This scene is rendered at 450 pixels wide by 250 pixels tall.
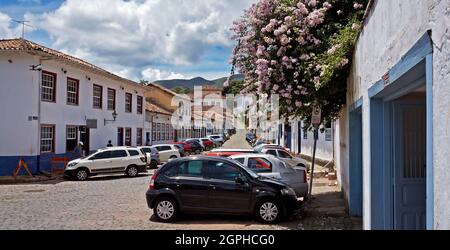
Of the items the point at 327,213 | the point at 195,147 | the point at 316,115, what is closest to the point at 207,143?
the point at 195,147

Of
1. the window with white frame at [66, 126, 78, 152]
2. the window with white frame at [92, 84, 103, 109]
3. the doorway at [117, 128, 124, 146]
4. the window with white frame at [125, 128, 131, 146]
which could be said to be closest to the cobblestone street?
the window with white frame at [66, 126, 78, 152]

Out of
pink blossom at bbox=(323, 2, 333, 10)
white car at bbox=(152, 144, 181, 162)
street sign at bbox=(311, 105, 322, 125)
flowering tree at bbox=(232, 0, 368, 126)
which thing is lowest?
white car at bbox=(152, 144, 181, 162)

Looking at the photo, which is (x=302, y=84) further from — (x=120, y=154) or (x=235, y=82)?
(x=120, y=154)

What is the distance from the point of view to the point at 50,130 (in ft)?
77.2

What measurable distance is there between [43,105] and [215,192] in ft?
49.7

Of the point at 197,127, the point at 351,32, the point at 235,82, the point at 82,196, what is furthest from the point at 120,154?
the point at 197,127

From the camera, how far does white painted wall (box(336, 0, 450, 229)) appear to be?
10.8 ft

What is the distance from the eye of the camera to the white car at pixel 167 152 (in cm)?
2933

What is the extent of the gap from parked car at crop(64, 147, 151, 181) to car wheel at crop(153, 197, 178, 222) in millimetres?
11551

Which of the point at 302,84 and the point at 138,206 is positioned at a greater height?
the point at 302,84

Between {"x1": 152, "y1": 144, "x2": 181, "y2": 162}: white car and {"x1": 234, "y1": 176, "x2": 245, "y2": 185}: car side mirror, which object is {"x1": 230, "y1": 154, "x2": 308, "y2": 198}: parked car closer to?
{"x1": 234, "y1": 176, "x2": 245, "y2": 185}: car side mirror

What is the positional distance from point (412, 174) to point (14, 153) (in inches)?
774
